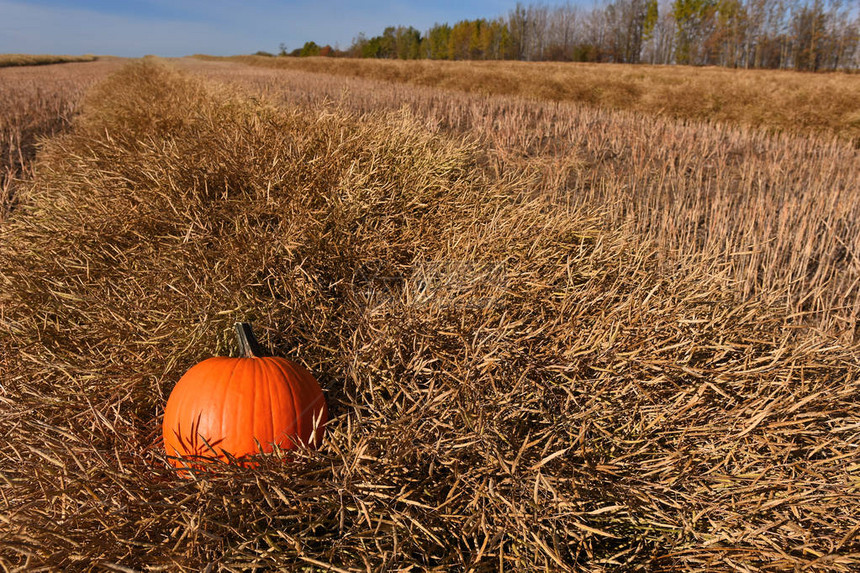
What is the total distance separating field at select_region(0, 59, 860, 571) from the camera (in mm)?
1105

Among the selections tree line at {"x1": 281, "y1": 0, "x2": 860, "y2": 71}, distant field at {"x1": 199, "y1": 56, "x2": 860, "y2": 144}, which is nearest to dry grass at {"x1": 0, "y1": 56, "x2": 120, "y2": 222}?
distant field at {"x1": 199, "y1": 56, "x2": 860, "y2": 144}

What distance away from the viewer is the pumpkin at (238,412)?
1331mm

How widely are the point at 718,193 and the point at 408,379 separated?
3.44 meters

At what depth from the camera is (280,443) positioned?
4.42ft

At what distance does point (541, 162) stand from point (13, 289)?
11.9 ft

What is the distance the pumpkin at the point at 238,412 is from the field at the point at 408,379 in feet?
0.33

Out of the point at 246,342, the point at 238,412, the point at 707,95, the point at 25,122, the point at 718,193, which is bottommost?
the point at 238,412

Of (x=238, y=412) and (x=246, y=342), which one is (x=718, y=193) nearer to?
(x=246, y=342)

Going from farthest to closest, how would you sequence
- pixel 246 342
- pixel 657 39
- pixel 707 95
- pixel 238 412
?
pixel 657 39
pixel 707 95
pixel 246 342
pixel 238 412

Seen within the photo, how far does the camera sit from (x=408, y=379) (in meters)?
1.53

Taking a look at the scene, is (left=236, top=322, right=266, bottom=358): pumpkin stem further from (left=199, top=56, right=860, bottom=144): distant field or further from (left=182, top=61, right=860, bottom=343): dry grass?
(left=199, top=56, right=860, bottom=144): distant field

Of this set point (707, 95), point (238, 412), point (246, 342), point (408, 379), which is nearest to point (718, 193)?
point (408, 379)

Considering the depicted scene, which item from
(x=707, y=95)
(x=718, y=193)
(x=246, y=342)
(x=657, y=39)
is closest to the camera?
(x=246, y=342)

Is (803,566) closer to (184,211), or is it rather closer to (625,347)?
(625,347)
